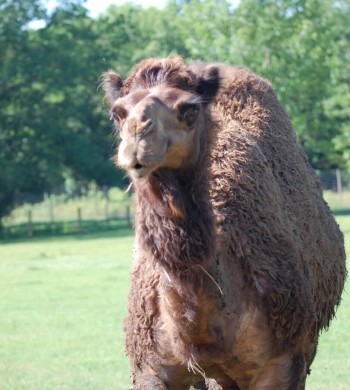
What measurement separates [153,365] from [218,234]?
34.3 inches

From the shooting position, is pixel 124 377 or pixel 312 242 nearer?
pixel 312 242

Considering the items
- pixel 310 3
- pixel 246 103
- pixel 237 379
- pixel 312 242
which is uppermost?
pixel 310 3

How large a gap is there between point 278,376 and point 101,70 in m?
48.7

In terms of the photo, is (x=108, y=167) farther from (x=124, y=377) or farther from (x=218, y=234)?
(x=218, y=234)

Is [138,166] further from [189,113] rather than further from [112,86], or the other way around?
[112,86]

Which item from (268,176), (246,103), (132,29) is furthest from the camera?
(132,29)

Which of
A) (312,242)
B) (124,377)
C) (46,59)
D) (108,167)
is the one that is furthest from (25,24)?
(312,242)

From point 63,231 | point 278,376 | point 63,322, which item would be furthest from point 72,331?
point 63,231

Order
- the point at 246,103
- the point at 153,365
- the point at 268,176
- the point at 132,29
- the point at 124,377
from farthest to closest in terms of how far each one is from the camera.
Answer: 1. the point at 132,29
2. the point at 124,377
3. the point at 246,103
4. the point at 268,176
5. the point at 153,365

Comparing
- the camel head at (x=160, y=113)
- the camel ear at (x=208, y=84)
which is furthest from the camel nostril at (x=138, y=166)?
the camel ear at (x=208, y=84)

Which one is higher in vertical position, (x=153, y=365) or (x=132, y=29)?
(x=132, y=29)

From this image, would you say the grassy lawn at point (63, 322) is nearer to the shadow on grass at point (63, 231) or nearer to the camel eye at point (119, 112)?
the camel eye at point (119, 112)

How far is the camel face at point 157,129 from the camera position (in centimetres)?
506

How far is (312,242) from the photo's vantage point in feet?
23.9
